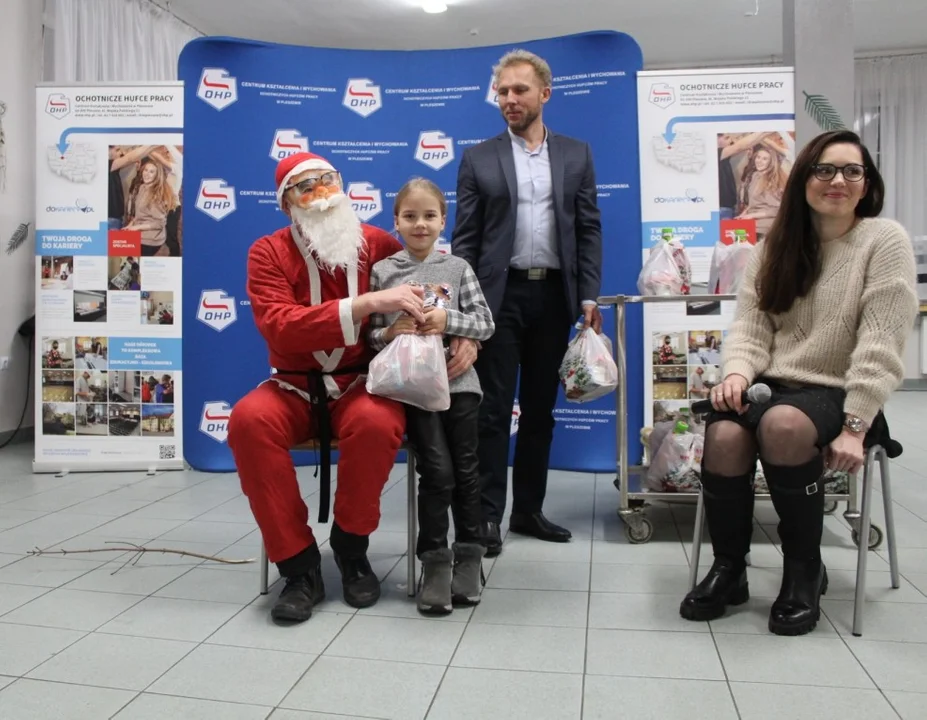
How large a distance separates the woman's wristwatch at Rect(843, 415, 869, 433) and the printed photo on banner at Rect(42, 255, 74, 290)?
3.53m

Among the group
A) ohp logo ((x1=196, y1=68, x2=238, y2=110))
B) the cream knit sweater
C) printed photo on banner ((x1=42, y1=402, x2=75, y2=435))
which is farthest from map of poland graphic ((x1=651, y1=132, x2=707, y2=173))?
printed photo on banner ((x1=42, y1=402, x2=75, y2=435))

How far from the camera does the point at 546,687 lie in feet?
4.93

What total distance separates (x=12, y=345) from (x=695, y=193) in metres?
3.97

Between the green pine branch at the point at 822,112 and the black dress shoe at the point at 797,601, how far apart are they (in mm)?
2451

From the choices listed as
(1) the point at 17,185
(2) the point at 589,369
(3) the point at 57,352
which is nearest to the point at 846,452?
(2) the point at 589,369

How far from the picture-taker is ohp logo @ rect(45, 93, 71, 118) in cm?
374

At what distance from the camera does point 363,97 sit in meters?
3.86

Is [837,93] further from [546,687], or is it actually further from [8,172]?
[8,172]

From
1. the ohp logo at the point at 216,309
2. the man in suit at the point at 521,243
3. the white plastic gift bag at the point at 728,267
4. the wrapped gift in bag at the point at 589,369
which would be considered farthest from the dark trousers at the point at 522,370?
the ohp logo at the point at 216,309

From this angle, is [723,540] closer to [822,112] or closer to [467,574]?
[467,574]

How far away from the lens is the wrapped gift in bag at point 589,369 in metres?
2.34

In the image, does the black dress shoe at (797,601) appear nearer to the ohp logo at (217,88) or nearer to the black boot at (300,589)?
the black boot at (300,589)

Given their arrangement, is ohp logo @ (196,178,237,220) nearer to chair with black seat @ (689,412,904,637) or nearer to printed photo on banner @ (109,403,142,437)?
printed photo on banner @ (109,403,142,437)

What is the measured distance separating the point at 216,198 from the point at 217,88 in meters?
0.54
